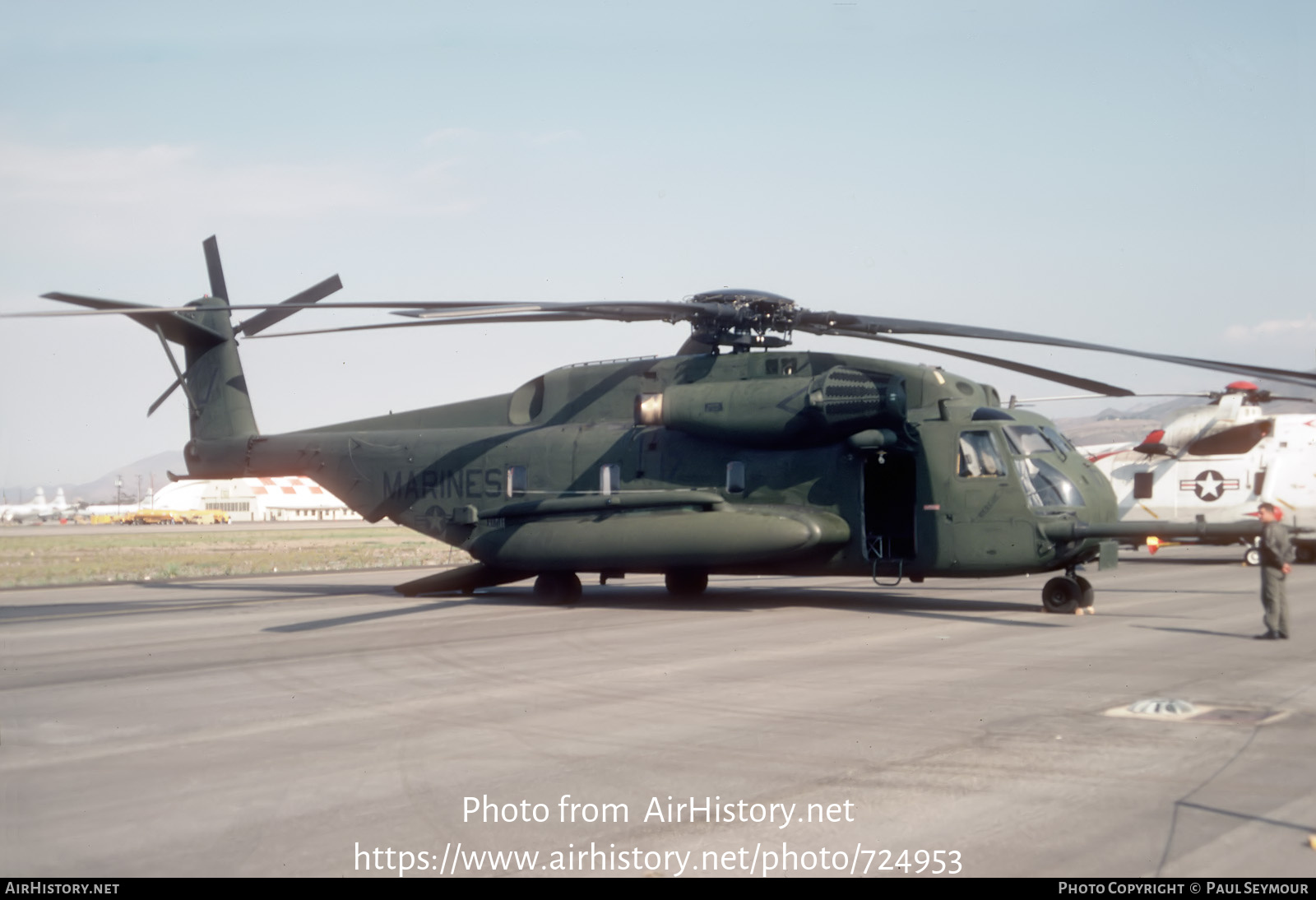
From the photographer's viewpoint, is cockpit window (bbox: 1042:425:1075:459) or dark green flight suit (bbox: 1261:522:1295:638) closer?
dark green flight suit (bbox: 1261:522:1295:638)

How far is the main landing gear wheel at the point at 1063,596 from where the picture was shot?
Result: 49.0ft

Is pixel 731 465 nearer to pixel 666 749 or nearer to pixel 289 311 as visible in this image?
pixel 289 311

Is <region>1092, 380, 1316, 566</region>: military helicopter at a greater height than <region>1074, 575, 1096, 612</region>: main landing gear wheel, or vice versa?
<region>1092, 380, 1316, 566</region>: military helicopter

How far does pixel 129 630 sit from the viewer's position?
1488cm

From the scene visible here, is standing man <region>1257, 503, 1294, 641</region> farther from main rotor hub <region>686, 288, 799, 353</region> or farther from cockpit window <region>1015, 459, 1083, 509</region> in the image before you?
main rotor hub <region>686, 288, 799, 353</region>

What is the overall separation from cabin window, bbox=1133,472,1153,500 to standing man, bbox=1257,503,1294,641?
19144 millimetres

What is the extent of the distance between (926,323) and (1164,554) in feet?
75.5

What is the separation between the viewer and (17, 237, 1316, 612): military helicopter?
15125mm

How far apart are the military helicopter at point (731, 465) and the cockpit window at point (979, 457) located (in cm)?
3

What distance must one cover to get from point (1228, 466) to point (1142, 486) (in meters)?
2.23

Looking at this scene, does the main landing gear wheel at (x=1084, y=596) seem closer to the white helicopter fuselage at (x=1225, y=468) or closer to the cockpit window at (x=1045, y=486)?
the cockpit window at (x=1045, y=486)

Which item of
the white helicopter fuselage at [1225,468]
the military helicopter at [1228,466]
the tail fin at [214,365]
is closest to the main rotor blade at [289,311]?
the tail fin at [214,365]

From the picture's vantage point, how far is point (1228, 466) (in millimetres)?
29016

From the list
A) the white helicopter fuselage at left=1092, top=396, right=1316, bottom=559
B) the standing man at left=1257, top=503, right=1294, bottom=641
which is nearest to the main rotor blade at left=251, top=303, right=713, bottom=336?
the standing man at left=1257, top=503, right=1294, bottom=641
